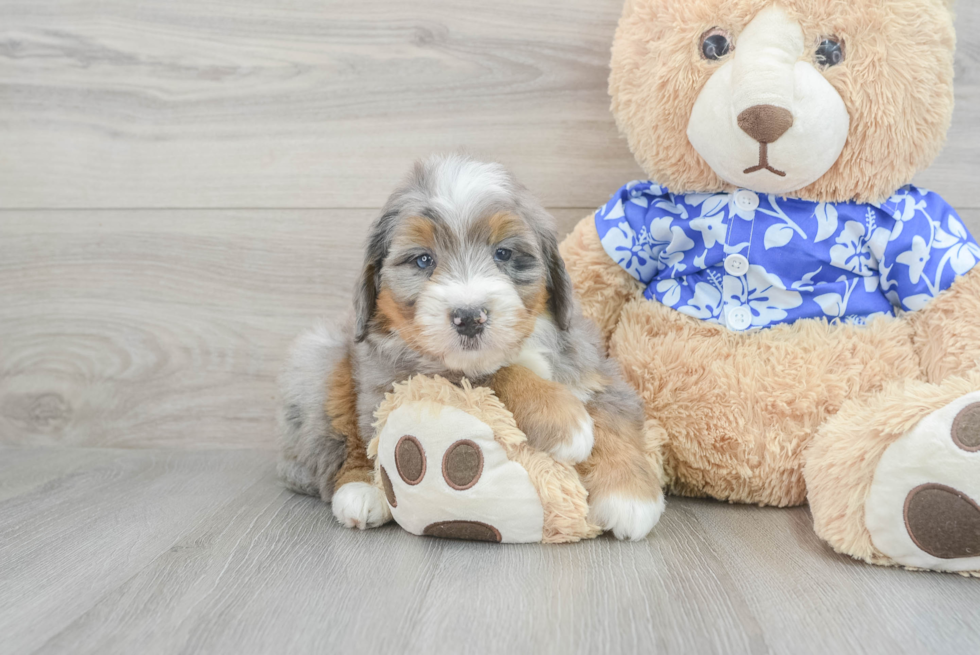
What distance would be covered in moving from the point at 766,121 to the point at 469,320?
0.80 m

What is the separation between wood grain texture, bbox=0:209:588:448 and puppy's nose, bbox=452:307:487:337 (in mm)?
1038

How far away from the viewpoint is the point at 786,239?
1812 millimetres

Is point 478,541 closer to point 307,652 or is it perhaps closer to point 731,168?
point 307,652

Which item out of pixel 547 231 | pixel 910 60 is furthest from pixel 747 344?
pixel 910 60

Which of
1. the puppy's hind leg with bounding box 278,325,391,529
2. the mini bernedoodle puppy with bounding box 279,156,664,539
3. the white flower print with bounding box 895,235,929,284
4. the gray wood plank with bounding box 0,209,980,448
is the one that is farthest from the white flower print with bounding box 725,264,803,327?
the gray wood plank with bounding box 0,209,980,448

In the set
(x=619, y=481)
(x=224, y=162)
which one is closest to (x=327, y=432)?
(x=619, y=481)

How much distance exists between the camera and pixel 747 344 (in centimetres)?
182

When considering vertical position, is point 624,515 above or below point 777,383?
below

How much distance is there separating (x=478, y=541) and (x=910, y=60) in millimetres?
1419

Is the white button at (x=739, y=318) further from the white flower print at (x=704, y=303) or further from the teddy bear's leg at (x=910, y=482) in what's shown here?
the teddy bear's leg at (x=910, y=482)

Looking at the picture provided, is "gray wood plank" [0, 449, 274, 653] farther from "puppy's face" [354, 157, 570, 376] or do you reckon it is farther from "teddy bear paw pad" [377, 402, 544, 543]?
"puppy's face" [354, 157, 570, 376]

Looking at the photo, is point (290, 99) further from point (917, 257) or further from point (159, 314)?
point (917, 257)

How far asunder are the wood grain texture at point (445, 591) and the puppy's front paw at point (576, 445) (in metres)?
0.19

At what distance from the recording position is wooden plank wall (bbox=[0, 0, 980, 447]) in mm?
2281
